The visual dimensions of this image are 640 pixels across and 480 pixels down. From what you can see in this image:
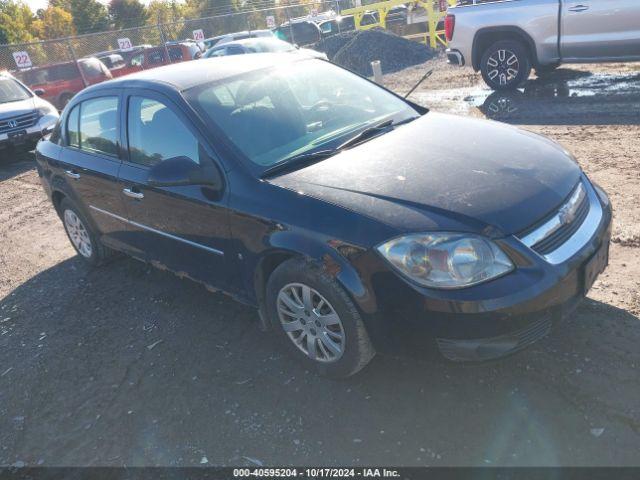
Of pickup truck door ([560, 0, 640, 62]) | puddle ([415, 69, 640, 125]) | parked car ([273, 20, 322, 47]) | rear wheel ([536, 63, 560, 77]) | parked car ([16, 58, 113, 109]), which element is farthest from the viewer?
parked car ([273, 20, 322, 47])

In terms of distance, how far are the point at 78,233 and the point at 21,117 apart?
690cm

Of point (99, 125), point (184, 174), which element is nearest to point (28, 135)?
point (99, 125)

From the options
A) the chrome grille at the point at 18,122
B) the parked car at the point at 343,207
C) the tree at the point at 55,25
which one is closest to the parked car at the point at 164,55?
the chrome grille at the point at 18,122

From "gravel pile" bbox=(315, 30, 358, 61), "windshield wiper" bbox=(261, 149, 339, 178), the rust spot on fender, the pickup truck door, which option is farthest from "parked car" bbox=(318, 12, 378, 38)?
the rust spot on fender

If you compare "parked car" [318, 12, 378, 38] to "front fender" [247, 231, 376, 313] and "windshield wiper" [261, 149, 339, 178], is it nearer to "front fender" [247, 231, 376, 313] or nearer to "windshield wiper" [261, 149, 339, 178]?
"windshield wiper" [261, 149, 339, 178]

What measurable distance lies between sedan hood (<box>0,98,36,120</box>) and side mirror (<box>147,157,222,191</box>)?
30.2 feet

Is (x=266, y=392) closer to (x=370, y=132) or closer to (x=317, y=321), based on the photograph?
(x=317, y=321)

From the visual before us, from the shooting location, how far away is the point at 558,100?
8773mm

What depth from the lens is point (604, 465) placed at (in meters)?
2.39

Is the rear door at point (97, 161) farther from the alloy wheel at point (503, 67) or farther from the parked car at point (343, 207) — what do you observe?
the alloy wheel at point (503, 67)

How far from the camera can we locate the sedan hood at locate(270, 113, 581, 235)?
2.65 m

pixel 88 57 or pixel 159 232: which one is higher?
pixel 88 57

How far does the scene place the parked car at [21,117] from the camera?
10672 millimetres

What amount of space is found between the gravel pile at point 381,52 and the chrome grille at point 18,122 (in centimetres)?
967
